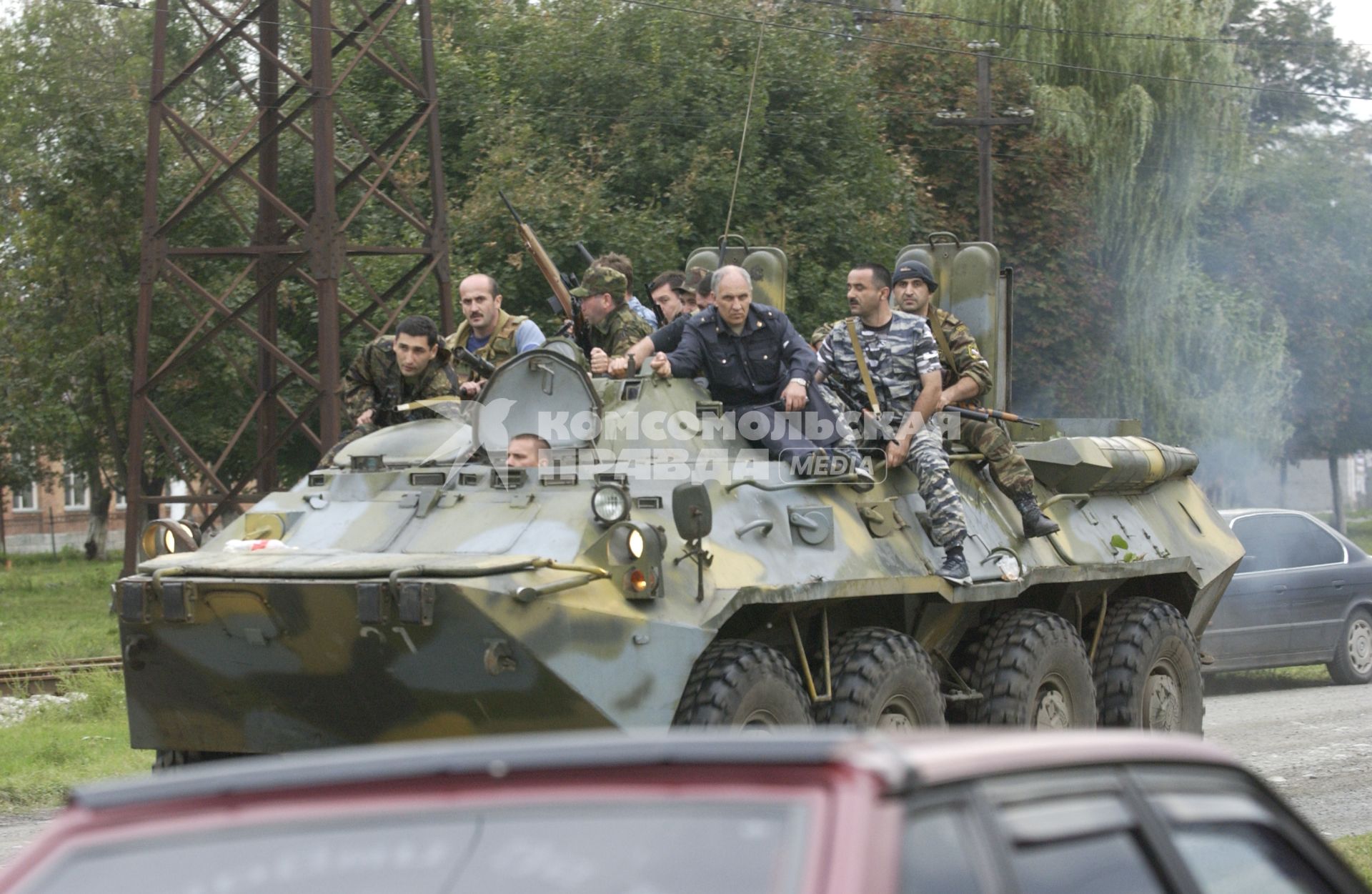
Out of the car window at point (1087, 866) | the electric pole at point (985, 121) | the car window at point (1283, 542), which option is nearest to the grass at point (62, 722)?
the car window at point (1087, 866)

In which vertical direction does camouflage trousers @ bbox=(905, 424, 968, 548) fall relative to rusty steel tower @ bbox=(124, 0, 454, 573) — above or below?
below

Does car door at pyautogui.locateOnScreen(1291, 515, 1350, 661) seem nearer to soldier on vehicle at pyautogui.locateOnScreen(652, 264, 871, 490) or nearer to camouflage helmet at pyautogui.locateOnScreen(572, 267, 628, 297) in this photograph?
camouflage helmet at pyautogui.locateOnScreen(572, 267, 628, 297)

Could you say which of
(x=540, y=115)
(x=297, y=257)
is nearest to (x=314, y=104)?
(x=297, y=257)

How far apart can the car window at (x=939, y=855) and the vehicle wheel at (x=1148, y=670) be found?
799 cm

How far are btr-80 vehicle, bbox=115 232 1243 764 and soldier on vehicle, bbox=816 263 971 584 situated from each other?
0.43 ft

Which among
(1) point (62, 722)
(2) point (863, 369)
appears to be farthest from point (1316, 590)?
(1) point (62, 722)

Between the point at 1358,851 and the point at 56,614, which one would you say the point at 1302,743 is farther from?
the point at 56,614

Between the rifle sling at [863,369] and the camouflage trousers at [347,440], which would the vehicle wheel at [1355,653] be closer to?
the rifle sling at [863,369]

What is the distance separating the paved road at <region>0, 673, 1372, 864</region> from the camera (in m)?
9.32

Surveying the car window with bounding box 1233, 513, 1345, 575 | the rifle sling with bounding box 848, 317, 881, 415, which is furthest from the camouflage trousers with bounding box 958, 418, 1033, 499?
the car window with bounding box 1233, 513, 1345, 575

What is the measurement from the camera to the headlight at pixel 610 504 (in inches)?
287

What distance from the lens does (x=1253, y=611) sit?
1469 cm

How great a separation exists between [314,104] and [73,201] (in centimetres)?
886

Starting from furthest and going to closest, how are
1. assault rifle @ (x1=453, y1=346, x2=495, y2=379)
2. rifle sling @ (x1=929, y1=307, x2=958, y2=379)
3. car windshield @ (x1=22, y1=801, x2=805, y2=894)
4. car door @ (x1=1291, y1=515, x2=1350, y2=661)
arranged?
car door @ (x1=1291, y1=515, x2=1350, y2=661)
rifle sling @ (x1=929, y1=307, x2=958, y2=379)
assault rifle @ (x1=453, y1=346, x2=495, y2=379)
car windshield @ (x1=22, y1=801, x2=805, y2=894)
